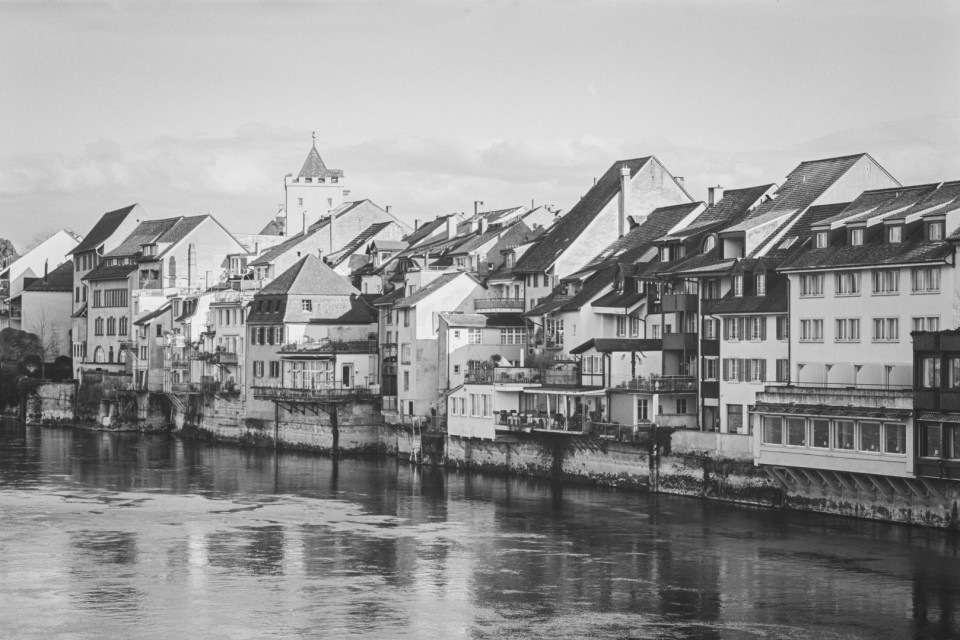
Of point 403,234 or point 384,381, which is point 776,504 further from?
point 403,234

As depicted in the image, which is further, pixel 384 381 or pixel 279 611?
pixel 384 381

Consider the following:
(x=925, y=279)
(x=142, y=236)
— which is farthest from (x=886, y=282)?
(x=142, y=236)

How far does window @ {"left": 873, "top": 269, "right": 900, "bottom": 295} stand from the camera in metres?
60.0

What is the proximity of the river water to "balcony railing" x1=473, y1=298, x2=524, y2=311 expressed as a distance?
17.3 meters

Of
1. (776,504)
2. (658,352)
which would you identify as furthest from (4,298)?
(776,504)

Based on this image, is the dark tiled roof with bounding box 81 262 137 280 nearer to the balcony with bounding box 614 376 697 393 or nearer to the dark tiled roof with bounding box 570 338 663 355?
Answer: the dark tiled roof with bounding box 570 338 663 355

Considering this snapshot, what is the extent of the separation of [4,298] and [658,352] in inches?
3633

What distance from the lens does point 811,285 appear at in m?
64.2

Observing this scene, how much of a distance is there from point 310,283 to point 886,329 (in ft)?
155

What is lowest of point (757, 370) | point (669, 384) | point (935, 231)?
point (669, 384)

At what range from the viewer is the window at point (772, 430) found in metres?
61.7

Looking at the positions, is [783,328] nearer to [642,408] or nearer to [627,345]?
[642,408]

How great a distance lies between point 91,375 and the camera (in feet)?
394

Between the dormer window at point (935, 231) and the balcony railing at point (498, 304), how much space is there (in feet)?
110
